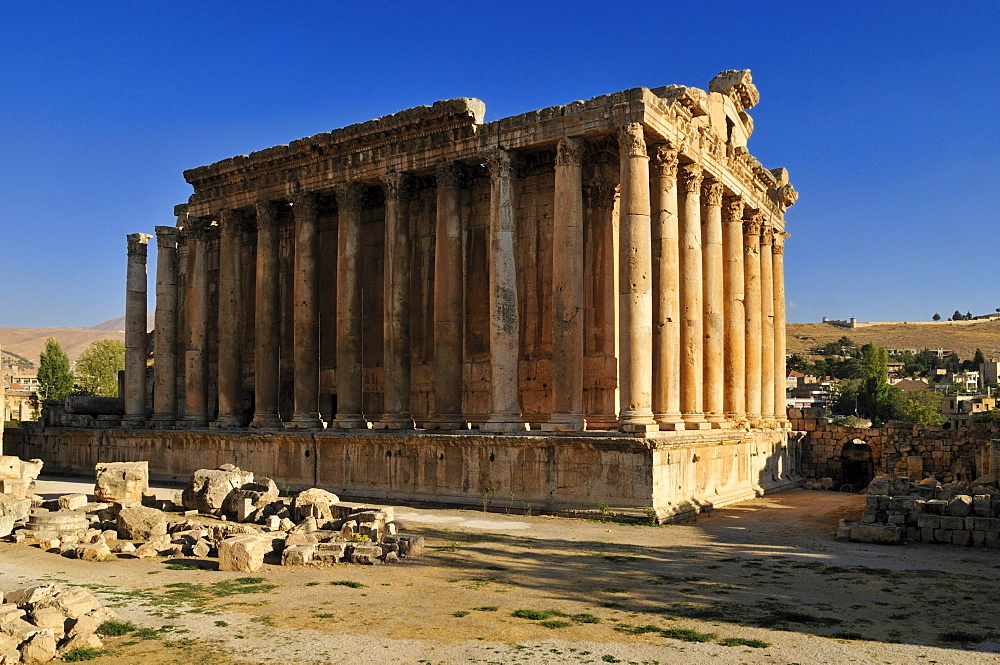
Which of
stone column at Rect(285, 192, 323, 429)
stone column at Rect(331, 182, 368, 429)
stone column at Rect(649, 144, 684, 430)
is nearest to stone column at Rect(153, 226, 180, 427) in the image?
stone column at Rect(285, 192, 323, 429)

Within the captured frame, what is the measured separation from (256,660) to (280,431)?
1817 cm

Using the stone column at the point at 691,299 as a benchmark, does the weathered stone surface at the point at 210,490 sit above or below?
below

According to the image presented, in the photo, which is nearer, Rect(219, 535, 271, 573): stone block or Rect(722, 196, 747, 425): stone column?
Rect(219, 535, 271, 573): stone block

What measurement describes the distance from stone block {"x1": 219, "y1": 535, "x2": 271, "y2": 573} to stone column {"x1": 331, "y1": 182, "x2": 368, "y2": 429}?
11629 mm

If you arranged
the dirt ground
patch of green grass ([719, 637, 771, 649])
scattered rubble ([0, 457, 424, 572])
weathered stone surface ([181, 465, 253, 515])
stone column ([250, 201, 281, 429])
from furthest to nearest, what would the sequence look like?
1. stone column ([250, 201, 281, 429])
2. weathered stone surface ([181, 465, 253, 515])
3. scattered rubble ([0, 457, 424, 572])
4. patch of green grass ([719, 637, 771, 649])
5. the dirt ground

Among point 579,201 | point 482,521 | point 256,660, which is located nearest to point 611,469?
point 482,521

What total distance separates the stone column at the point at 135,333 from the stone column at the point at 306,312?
9.26 m

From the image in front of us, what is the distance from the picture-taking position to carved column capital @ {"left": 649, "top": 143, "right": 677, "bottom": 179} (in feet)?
69.1

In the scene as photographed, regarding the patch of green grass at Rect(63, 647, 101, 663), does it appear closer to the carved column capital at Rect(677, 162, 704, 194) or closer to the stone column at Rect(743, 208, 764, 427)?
the carved column capital at Rect(677, 162, 704, 194)

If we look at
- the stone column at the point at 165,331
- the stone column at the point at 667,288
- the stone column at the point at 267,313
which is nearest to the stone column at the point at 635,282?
the stone column at the point at 667,288

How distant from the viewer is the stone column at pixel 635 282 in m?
19.2

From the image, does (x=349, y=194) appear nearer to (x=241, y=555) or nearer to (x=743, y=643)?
(x=241, y=555)

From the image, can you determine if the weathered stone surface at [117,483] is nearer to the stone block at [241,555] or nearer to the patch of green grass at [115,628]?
the stone block at [241,555]

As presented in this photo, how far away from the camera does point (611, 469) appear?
18.2m
